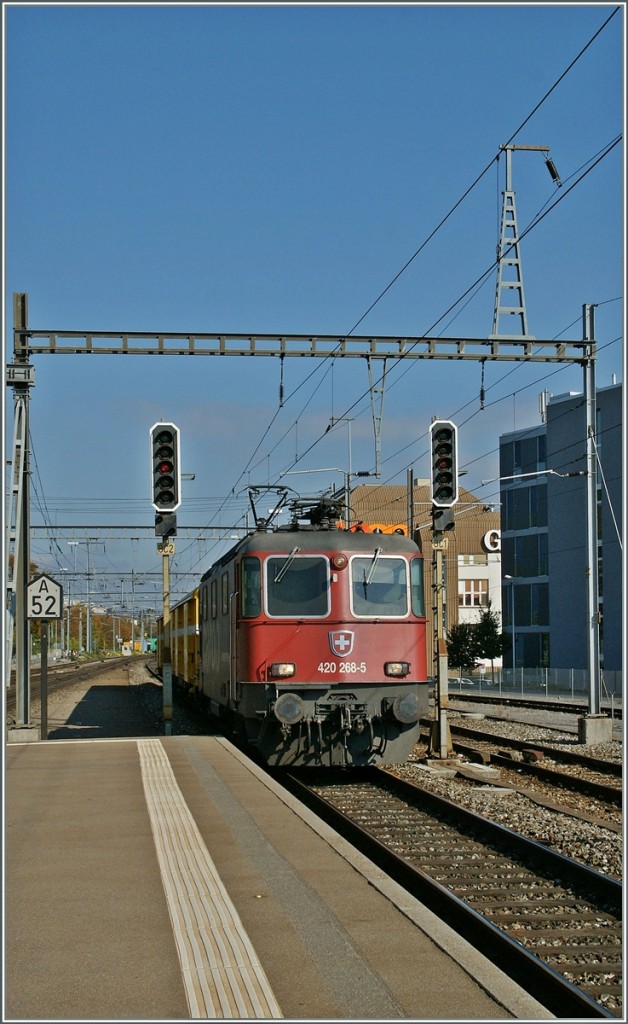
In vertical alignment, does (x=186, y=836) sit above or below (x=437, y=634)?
below

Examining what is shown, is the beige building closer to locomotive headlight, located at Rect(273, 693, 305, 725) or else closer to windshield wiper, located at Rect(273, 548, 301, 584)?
windshield wiper, located at Rect(273, 548, 301, 584)

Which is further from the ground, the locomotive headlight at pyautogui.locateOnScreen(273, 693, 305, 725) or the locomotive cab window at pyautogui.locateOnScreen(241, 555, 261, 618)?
the locomotive cab window at pyautogui.locateOnScreen(241, 555, 261, 618)

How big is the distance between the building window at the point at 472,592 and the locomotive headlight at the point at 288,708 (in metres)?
73.8

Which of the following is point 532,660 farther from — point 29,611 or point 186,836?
point 186,836

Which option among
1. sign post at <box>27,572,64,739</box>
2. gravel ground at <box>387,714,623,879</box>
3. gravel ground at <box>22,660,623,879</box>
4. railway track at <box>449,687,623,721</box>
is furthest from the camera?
railway track at <box>449,687,623,721</box>

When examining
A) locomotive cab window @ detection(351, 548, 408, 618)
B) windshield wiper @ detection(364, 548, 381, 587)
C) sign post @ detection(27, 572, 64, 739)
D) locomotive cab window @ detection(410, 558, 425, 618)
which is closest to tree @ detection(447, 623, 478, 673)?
sign post @ detection(27, 572, 64, 739)

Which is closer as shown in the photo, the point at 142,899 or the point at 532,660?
the point at 142,899

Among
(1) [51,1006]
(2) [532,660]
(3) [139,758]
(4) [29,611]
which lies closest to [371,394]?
(4) [29,611]

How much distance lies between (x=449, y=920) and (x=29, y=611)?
1073 centimetres

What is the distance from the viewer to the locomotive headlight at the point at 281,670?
1440 centimetres

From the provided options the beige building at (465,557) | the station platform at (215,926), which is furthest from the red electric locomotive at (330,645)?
the beige building at (465,557)

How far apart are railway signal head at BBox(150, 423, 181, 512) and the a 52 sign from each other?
2.42 meters

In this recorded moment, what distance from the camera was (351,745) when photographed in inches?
578

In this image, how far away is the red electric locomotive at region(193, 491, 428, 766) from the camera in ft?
47.2
